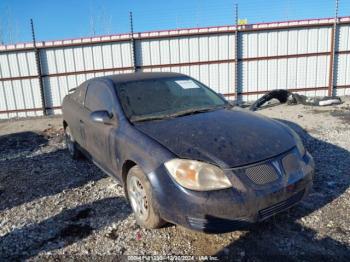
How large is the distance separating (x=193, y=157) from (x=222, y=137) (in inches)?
16.7

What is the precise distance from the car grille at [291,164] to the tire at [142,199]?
48.6 inches

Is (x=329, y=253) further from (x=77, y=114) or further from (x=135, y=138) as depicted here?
(x=77, y=114)

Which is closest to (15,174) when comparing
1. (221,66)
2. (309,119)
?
(309,119)

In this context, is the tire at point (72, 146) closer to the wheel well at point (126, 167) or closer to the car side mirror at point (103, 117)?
the car side mirror at point (103, 117)

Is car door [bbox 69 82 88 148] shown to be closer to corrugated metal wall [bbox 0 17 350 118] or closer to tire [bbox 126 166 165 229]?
tire [bbox 126 166 165 229]

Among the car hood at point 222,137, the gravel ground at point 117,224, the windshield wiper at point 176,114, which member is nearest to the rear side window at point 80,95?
the gravel ground at point 117,224

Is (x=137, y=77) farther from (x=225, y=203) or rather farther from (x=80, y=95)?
(x=225, y=203)

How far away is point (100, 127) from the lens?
3.91m

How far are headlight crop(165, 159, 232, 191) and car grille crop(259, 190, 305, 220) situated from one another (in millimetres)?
395

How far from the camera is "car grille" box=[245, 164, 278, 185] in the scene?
259 cm

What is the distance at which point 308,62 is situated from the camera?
12023 millimetres

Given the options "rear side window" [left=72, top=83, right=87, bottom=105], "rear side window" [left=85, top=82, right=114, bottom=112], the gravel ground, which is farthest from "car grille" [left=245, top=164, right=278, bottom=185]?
"rear side window" [left=72, top=83, right=87, bottom=105]

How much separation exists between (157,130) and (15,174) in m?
3.34

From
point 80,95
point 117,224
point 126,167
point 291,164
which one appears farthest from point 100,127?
point 291,164
